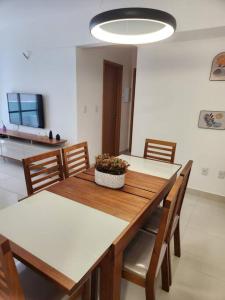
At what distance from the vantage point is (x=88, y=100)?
3.90 m

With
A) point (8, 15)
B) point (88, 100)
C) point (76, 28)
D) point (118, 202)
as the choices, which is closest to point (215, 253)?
point (118, 202)

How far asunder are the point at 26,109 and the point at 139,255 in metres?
3.76

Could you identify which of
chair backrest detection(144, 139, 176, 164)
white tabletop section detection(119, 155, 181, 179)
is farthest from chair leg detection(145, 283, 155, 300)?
chair backrest detection(144, 139, 176, 164)

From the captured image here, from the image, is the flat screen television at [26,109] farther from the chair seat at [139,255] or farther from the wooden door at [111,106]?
the chair seat at [139,255]

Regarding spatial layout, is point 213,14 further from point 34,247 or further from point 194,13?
point 34,247

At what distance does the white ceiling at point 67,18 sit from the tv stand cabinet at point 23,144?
1694mm

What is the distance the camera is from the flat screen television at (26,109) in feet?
13.2

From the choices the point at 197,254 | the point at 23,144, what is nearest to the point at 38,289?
the point at 197,254

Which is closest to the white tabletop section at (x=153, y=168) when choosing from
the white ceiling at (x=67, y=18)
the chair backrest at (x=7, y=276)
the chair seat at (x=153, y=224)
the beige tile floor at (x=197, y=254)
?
the chair seat at (x=153, y=224)

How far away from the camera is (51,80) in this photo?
383cm

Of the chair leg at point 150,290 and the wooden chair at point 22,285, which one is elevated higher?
the wooden chair at point 22,285

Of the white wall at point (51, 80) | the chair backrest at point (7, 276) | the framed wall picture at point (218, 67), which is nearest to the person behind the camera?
the chair backrest at point (7, 276)

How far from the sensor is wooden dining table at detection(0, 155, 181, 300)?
35.7 inches

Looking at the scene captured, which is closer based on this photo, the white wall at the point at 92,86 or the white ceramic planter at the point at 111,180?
the white ceramic planter at the point at 111,180
